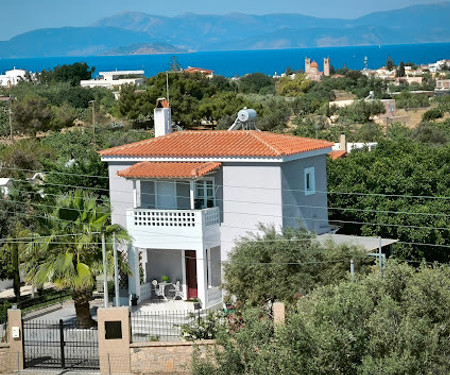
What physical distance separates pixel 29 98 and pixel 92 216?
1905 inches

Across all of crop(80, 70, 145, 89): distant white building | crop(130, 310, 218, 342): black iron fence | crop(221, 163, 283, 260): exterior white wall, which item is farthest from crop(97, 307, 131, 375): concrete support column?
crop(80, 70, 145, 89): distant white building

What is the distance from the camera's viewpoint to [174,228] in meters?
26.5

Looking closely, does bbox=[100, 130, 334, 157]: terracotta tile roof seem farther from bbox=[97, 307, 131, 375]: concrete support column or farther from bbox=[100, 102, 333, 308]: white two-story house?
bbox=[97, 307, 131, 375]: concrete support column

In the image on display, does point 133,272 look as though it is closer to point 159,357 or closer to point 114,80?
point 159,357

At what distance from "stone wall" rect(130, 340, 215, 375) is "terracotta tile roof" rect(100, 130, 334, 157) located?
22.3 ft

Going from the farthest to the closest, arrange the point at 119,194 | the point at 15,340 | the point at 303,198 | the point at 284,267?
1. the point at 119,194
2. the point at 303,198
3. the point at 284,267
4. the point at 15,340

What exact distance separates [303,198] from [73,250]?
7.15 meters

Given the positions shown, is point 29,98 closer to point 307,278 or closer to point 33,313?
point 33,313

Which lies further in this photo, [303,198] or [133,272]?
[303,198]

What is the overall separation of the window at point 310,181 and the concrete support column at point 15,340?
385 inches

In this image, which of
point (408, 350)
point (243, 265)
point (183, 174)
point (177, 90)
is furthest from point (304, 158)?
point (177, 90)

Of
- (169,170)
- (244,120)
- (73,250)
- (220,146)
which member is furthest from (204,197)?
(73,250)

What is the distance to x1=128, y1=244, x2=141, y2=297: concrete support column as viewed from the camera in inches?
1051

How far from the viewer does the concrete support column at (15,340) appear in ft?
71.3
